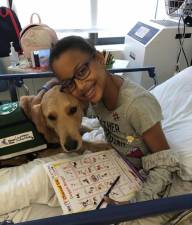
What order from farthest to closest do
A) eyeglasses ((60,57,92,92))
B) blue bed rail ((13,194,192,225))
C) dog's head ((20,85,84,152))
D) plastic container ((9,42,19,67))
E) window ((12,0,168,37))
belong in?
window ((12,0,168,37)) → plastic container ((9,42,19,67)) → dog's head ((20,85,84,152)) → eyeglasses ((60,57,92,92)) → blue bed rail ((13,194,192,225))

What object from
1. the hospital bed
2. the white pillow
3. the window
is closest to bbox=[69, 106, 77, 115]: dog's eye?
the hospital bed

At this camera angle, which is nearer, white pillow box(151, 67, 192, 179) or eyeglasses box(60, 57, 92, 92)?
eyeglasses box(60, 57, 92, 92)

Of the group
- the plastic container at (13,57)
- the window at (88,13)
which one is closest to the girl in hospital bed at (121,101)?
the plastic container at (13,57)

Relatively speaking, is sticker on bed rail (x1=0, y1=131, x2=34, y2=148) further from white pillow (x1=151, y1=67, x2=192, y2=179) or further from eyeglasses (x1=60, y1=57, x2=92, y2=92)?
white pillow (x1=151, y1=67, x2=192, y2=179)

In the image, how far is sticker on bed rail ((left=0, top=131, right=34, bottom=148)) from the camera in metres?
1.08

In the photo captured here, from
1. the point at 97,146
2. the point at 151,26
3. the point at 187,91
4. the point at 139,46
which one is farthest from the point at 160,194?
the point at 151,26

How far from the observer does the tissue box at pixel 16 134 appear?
1077 millimetres

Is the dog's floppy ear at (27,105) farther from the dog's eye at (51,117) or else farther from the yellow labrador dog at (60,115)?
the dog's eye at (51,117)

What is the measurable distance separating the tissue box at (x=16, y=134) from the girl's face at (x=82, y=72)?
11.6 inches

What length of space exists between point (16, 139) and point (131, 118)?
51cm

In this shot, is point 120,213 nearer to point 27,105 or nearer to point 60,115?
point 60,115

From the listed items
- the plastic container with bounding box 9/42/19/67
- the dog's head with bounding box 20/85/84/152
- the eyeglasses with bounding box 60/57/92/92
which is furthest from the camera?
the plastic container with bounding box 9/42/19/67

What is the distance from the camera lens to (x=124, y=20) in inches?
104

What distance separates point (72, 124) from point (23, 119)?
0.22 m
